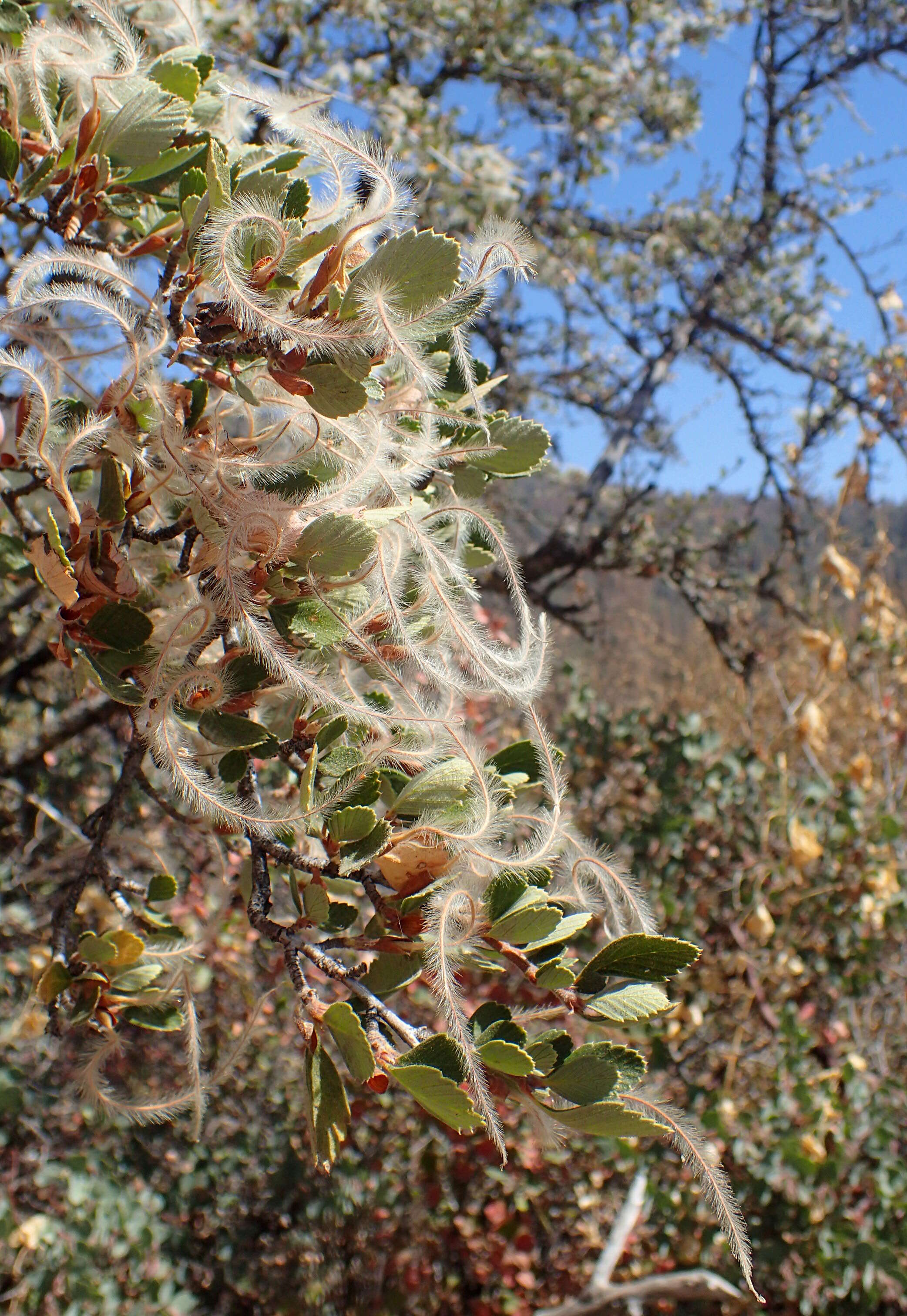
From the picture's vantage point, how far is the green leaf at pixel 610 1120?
589 mm

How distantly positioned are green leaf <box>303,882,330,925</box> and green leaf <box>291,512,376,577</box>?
9.4 inches

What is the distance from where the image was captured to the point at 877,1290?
6.72 ft

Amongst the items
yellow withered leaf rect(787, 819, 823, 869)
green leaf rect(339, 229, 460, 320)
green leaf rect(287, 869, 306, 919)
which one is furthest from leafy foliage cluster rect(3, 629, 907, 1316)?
green leaf rect(339, 229, 460, 320)

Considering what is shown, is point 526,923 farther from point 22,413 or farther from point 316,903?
point 22,413

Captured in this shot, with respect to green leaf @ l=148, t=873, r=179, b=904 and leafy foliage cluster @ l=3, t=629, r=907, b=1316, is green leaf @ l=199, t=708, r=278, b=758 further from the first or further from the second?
leafy foliage cluster @ l=3, t=629, r=907, b=1316

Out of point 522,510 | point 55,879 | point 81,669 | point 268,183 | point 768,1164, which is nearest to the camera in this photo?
point 268,183

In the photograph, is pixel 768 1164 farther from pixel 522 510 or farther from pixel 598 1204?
pixel 522 510

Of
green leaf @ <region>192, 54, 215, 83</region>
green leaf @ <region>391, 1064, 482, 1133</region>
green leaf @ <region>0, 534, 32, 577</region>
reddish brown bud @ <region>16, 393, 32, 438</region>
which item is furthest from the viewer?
green leaf @ <region>0, 534, 32, 577</region>

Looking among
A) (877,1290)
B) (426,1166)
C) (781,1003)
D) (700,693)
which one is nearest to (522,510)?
(781,1003)

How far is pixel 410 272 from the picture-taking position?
618mm

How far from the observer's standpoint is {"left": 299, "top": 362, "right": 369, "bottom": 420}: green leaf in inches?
25.2

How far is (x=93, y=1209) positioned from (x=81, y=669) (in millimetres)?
1887

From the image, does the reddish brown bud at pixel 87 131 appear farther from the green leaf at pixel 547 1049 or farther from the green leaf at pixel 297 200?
the green leaf at pixel 547 1049

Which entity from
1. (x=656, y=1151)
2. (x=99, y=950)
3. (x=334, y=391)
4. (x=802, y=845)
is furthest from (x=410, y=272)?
(x=656, y=1151)
